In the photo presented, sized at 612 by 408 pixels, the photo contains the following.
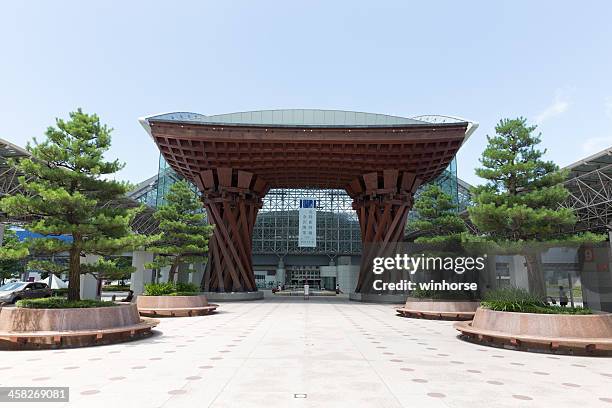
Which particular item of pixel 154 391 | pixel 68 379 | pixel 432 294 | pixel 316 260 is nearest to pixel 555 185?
pixel 432 294

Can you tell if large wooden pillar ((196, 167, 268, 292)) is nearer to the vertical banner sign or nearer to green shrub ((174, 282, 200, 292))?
the vertical banner sign

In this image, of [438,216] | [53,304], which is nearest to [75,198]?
[53,304]

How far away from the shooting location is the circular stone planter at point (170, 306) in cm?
1684

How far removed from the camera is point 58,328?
368 inches

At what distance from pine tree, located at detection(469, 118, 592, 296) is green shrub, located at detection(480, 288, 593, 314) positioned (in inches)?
43.3

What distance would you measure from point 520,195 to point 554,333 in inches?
188

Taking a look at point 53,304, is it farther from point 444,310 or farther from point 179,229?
point 444,310

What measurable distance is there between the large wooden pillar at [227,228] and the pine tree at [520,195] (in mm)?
19662

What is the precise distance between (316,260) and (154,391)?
54766mm

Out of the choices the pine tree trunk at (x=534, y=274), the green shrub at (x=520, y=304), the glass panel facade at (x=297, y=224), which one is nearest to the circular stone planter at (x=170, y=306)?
the green shrub at (x=520, y=304)

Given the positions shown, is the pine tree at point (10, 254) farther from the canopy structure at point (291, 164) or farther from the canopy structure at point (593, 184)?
the canopy structure at point (593, 184)

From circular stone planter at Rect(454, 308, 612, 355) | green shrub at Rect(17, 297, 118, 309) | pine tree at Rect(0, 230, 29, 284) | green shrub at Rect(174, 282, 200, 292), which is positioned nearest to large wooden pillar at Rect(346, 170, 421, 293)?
green shrub at Rect(174, 282, 200, 292)

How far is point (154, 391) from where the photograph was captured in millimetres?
5625

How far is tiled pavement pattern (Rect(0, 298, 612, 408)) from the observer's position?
532 centimetres
